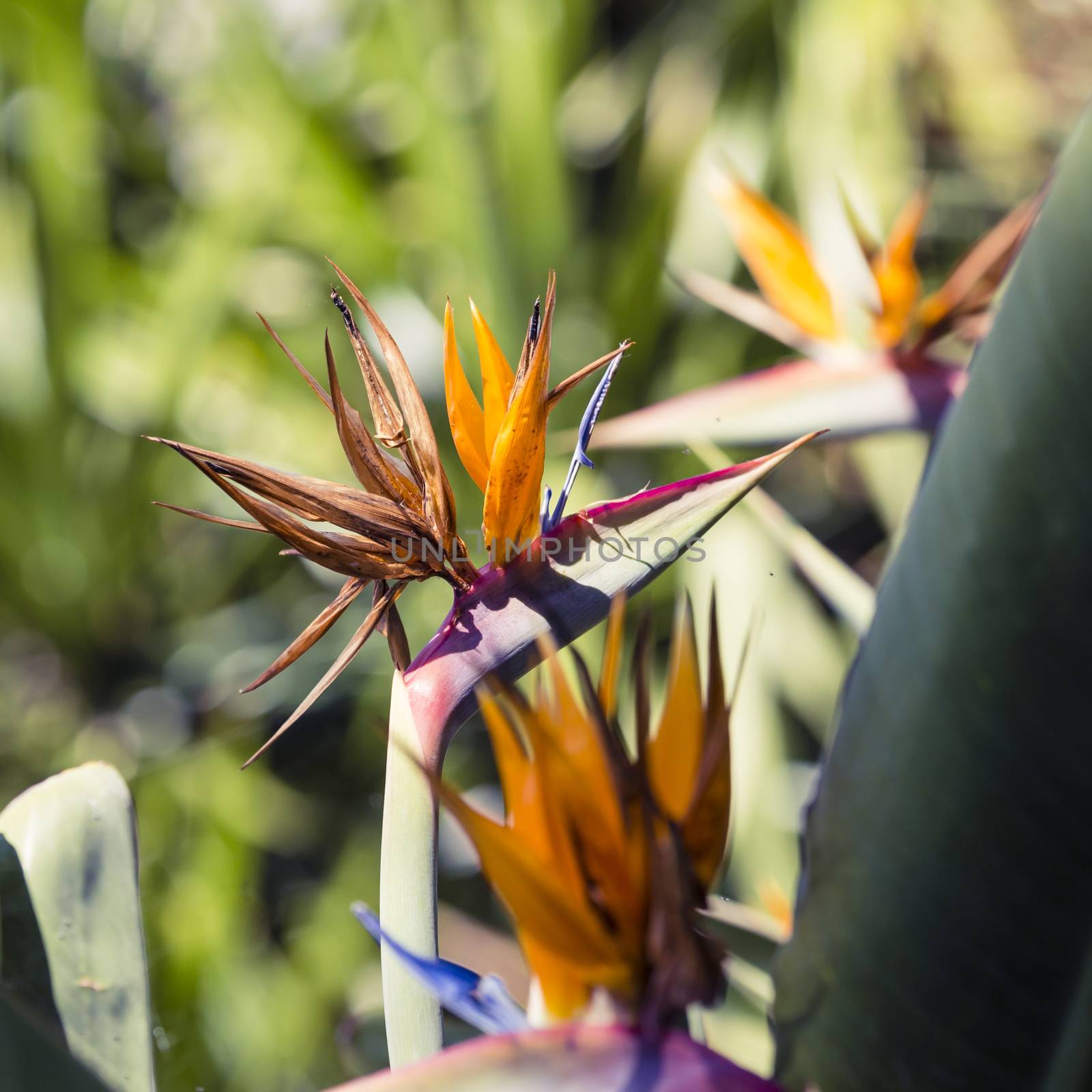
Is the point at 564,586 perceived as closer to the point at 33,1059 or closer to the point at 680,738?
the point at 680,738

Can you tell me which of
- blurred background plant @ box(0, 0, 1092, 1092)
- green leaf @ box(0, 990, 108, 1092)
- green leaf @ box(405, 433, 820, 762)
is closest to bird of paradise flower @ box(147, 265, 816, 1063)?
green leaf @ box(405, 433, 820, 762)

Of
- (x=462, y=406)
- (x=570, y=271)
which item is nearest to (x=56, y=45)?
(x=570, y=271)

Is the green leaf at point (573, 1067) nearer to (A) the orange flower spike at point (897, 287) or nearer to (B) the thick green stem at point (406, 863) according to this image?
(B) the thick green stem at point (406, 863)

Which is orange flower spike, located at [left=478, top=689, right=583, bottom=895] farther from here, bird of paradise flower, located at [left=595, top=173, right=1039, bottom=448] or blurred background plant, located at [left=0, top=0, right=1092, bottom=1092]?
blurred background plant, located at [left=0, top=0, right=1092, bottom=1092]

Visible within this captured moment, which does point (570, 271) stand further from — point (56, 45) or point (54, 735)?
point (54, 735)

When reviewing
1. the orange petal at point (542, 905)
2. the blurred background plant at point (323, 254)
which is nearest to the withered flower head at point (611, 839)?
the orange petal at point (542, 905)

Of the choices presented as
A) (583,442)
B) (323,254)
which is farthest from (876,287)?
(323,254)

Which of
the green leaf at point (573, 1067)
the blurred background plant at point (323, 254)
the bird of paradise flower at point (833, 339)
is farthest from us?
the blurred background plant at point (323, 254)
